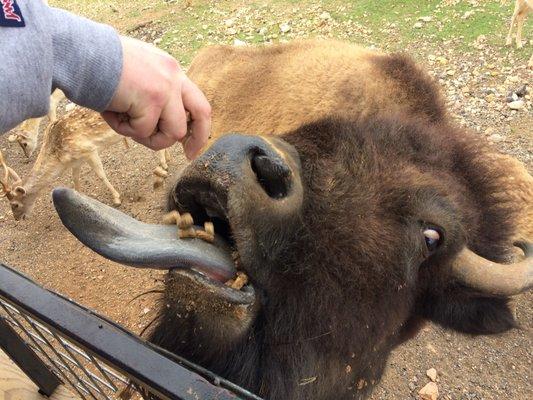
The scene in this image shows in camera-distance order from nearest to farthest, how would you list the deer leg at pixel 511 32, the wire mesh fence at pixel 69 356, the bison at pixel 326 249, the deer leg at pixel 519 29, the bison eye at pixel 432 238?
the bison at pixel 326 249, the wire mesh fence at pixel 69 356, the bison eye at pixel 432 238, the deer leg at pixel 519 29, the deer leg at pixel 511 32

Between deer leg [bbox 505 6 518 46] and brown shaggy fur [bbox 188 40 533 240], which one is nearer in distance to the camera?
brown shaggy fur [bbox 188 40 533 240]

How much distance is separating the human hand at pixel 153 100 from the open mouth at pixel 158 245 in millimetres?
250

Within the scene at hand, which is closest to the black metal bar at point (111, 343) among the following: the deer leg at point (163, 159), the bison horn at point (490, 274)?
the bison horn at point (490, 274)

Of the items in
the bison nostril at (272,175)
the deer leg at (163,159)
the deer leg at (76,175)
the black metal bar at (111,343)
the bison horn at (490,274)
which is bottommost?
the deer leg at (76,175)

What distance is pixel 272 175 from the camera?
1.59 m

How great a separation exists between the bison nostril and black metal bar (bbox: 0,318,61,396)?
1351 mm

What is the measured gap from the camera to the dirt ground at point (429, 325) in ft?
13.3

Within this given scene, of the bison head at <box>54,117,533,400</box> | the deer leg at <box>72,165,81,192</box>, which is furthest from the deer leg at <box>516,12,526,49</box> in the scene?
the deer leg at <box>72,165,81,192</box>

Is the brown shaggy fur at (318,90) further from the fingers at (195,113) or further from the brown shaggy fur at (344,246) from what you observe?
the fingers at (195,113)

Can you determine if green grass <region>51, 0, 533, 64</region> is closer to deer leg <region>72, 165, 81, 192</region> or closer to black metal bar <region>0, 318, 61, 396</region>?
deer leg <region>72, 165, 81, 192</region>

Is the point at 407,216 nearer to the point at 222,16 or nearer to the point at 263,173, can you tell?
the point at 263,173

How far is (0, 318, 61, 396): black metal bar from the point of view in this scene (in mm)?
2161

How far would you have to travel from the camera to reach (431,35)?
812 cm

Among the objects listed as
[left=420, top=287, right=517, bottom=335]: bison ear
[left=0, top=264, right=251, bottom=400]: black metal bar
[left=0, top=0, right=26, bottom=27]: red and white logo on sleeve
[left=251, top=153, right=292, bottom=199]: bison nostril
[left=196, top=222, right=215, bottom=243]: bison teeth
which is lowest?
[left=420, top=287, right=517, bottom=335]: bison ear
